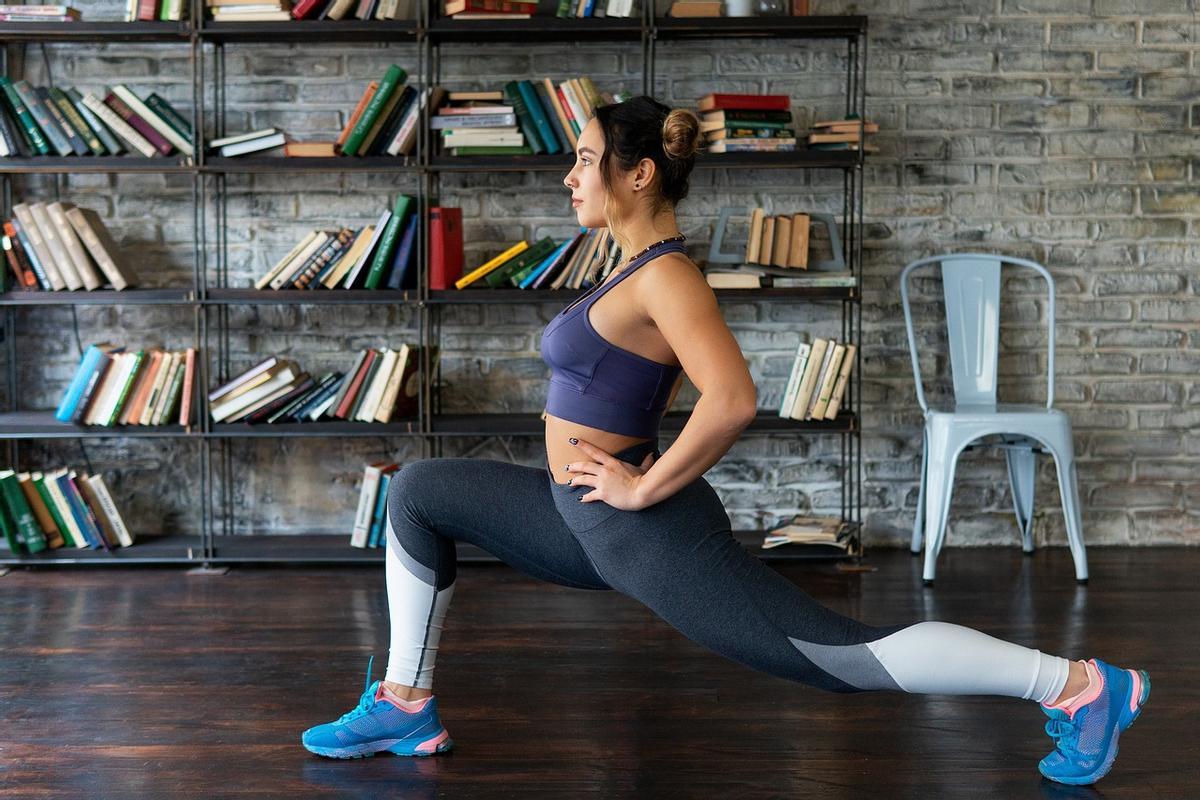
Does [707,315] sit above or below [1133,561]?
above

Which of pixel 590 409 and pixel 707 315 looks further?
pixel 590 409

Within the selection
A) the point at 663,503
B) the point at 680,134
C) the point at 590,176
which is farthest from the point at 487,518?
the point at 680,134

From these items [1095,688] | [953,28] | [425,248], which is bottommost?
[1095,688]

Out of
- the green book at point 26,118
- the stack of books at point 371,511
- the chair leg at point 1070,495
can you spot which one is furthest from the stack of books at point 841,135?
the green book at point 26,118

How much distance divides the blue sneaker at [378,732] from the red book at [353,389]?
1.76 meters

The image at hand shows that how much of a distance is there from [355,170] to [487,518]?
2111 millimetres

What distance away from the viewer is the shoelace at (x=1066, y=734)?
2.03 m

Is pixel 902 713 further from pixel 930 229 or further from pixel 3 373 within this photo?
pixel 3 373

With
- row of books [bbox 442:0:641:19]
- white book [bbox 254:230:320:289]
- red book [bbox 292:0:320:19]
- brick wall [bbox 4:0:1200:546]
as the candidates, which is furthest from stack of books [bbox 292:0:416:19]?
white book [bbox 254:230:320:289]

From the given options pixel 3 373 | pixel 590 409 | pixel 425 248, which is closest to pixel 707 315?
pixel 590 409

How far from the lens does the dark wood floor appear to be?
218cm

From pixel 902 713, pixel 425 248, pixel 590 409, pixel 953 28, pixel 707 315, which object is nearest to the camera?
pixel 707 315

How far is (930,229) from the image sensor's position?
426cm

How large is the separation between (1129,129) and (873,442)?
1.38 meters
